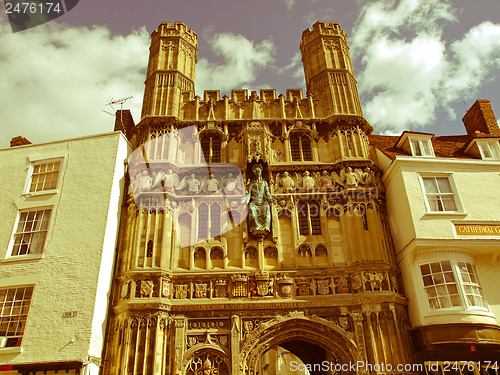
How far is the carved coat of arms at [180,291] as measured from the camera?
18984 millimetres

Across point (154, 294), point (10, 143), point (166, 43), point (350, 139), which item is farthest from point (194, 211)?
point (10, 143)

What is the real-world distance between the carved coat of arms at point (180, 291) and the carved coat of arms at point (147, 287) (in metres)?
1.12

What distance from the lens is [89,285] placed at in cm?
1811

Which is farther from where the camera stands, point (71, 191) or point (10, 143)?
point (10, 143)

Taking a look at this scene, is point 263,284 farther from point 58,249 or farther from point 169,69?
point 169,69

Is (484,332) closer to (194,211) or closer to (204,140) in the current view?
(194,211)

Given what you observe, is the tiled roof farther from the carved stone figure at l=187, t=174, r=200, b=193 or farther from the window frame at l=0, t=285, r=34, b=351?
the window frame at l=0, t=285, r=34, b=351

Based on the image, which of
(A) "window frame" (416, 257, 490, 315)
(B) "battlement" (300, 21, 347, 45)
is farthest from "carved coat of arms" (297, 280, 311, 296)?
Answer: (B) "battlement" (300, 21, 347, 45)

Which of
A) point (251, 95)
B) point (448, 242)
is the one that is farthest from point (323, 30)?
point (448, 242)

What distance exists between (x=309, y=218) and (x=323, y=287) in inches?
139

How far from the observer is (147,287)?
18547 mm

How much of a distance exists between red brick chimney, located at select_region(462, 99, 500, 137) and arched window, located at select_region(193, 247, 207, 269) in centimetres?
1670

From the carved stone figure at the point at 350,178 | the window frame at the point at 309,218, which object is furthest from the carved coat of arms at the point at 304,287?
the carved stone figure at the point at 350,178

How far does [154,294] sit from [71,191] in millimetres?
6598
